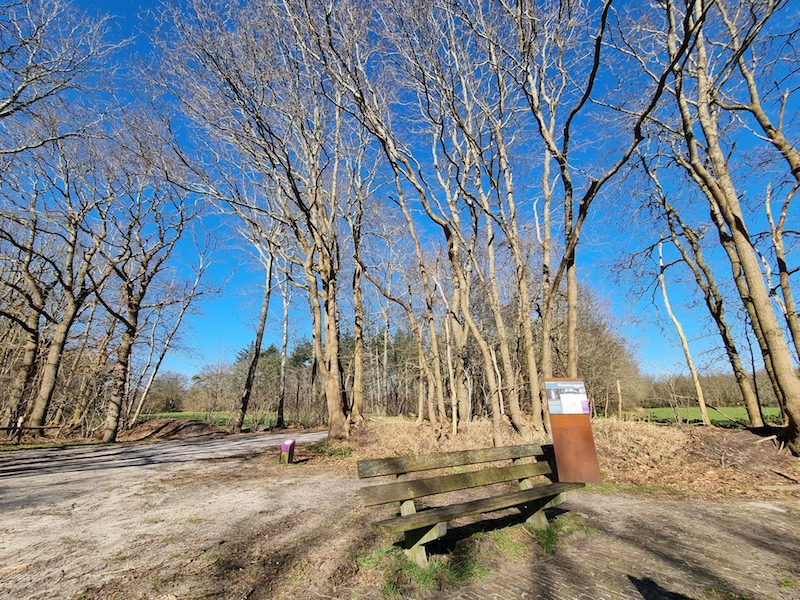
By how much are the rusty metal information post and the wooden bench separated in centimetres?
181

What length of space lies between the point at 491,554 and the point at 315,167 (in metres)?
10.6

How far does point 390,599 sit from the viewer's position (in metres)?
2.63

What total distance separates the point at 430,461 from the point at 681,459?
604 cm

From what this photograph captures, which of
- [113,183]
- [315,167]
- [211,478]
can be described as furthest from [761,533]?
→ [113,183]

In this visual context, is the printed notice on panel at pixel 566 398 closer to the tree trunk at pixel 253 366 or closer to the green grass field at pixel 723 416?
the green grass field at pixel 723 416

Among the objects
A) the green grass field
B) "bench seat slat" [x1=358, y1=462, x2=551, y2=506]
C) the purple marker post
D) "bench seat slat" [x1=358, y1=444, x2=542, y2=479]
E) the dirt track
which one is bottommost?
the dirt track

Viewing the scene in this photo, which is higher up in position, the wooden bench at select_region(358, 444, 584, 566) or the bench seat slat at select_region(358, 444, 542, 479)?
the bench seat slat at select_region(358, 444, 542, 479)

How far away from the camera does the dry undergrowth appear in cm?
580

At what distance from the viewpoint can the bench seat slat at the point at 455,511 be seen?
108 inches

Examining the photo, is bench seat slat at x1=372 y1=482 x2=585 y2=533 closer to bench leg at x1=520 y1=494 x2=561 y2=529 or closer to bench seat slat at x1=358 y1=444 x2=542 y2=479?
bench leg at x1=520 y1=494 x2=561 y2=529

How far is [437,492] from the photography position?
3.27 metres

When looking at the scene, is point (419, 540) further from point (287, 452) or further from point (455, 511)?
point (287, 452)

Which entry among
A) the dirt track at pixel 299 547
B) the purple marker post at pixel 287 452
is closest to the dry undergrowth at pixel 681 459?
the dirt track at pixel 299 547

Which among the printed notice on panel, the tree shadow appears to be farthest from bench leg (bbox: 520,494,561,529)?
the printed notice on panel
